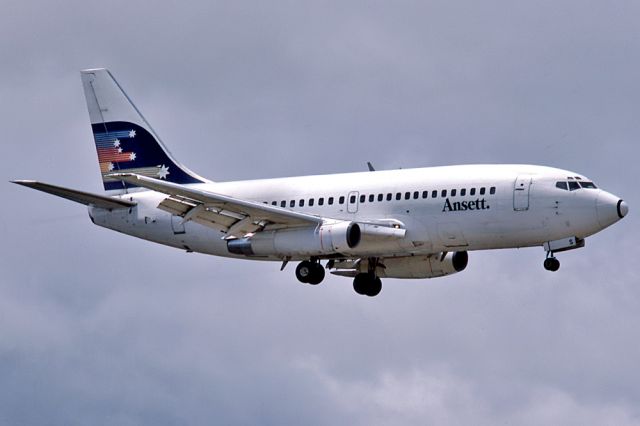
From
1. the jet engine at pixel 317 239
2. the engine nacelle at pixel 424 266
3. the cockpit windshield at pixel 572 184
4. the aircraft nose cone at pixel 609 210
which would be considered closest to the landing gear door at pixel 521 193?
the cockpit windshield at pixel 572 184

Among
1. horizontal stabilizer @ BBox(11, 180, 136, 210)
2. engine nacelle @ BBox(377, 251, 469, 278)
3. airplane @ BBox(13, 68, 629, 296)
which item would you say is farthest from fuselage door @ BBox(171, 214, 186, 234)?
engine nacelle @ BBox(377, 251, 469, 278)

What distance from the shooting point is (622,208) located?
65.6m

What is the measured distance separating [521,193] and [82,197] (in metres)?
18.6

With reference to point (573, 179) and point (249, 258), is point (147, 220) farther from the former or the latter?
point (573, 179)

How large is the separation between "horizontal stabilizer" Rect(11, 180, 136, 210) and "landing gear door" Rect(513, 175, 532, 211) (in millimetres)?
17604

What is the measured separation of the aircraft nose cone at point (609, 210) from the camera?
65312 millimetres

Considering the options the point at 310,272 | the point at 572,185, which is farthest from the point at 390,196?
the point at 572,185

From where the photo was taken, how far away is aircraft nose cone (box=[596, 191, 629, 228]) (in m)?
65.3

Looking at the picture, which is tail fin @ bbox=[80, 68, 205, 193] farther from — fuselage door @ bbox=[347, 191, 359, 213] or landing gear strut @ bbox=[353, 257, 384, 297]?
fuselage door @ bbox=[347, 191, 359, 213]

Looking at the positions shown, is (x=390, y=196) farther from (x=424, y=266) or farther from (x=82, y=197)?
(x=82, y=197)

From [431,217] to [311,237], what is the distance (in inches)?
195

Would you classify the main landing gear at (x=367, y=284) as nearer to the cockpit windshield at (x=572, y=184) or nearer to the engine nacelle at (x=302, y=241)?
the engine nacelle at (x=302, y=241)

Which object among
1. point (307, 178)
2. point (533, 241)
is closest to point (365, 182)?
point (307, 178)

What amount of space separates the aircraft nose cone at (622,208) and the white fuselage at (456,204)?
0.15 m
